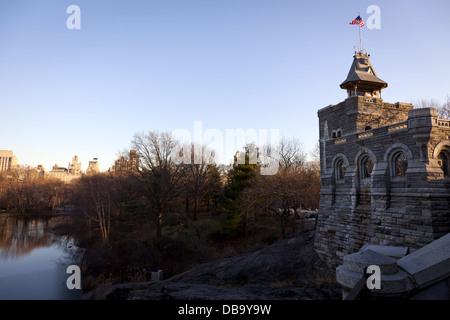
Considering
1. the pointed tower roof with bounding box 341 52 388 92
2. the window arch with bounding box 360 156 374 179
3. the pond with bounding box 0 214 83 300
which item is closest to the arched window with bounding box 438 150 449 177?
the window arch with bounding box 360 156 374 179

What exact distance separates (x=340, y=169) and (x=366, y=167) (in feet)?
7.01

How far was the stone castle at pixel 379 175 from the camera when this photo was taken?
11.3 meters

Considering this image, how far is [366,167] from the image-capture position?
14961 millimetres

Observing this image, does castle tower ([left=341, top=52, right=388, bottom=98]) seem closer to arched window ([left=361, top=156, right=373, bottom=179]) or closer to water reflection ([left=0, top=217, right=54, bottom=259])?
arched window ([left=361, top=156, right=373, bottom=179])

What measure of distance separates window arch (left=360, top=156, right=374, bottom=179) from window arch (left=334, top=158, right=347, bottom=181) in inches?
60.0

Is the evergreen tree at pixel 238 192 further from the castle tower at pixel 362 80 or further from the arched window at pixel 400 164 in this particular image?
the arched window at pixel 400 164

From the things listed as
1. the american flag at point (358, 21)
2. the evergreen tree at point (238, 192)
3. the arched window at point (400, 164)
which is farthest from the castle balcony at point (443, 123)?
the evergreen tree at point (238, 192)

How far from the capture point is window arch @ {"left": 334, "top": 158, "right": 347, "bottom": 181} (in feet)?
54.8

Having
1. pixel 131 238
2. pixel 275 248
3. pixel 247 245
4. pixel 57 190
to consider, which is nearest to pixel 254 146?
pixel 247 245

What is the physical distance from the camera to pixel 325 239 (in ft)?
55.1

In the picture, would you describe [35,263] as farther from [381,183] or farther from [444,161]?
[444,161]

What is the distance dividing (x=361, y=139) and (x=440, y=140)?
3703 millimetres

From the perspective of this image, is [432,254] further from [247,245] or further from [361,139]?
[247,245]

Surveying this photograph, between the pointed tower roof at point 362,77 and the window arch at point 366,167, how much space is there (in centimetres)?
773
